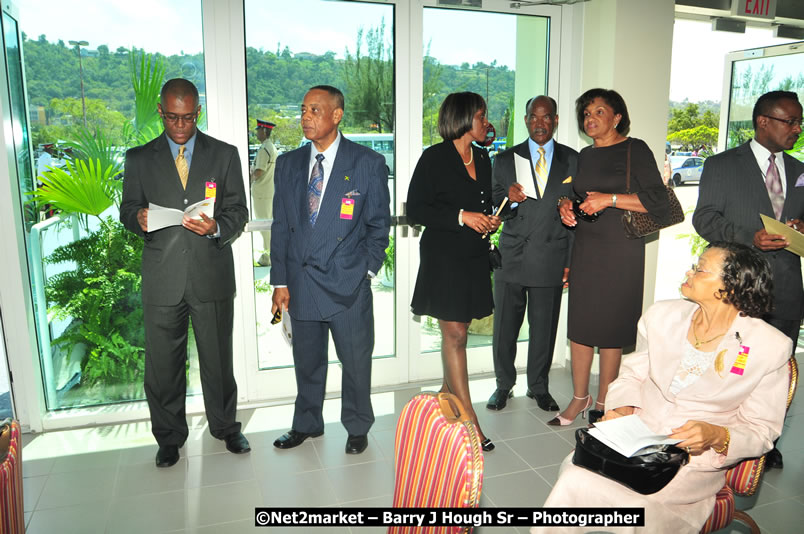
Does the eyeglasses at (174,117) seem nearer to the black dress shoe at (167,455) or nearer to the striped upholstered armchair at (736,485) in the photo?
the black dress shoe at (167,455)

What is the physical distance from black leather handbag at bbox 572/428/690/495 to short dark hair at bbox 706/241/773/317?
0.55 m

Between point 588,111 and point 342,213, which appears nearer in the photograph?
point 342,213

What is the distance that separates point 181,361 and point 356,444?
1.07 meters

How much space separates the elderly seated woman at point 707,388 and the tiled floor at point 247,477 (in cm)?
92

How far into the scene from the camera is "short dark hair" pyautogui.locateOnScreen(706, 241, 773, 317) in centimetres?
203

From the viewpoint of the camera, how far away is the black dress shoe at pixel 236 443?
3402 millimetres

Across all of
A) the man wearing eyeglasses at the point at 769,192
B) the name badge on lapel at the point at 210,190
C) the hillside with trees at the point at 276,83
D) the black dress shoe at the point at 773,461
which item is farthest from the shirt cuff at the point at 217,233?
the black dress shoe at the point at 773,461

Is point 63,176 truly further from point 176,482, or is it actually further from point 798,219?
point 798,219

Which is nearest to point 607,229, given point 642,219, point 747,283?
point 642,219

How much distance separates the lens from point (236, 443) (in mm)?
3420

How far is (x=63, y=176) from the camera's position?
355 centimetres

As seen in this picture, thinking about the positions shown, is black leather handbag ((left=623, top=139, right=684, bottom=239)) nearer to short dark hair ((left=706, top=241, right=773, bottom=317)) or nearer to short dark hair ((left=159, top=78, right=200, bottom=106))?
short dark hair ((left=706, top=241, right=773, bottom=317))

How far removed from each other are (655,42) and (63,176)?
393cm

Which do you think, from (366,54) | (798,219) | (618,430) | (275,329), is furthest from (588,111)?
(275,329)
